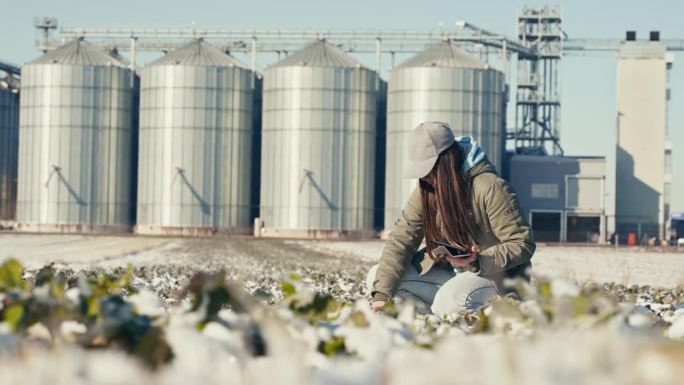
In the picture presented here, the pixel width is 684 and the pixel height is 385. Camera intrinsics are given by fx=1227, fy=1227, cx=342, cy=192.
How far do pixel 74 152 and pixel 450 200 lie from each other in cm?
6314

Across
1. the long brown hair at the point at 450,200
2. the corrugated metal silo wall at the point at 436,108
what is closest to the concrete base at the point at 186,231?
the corrugated metal silo wall at the point at 436,108

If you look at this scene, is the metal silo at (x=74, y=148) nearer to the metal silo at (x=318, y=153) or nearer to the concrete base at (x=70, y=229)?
the concrete base at (x=70, y=229)

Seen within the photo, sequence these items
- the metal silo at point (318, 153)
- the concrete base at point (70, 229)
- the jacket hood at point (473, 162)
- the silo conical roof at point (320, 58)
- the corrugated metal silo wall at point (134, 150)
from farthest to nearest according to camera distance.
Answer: the corrugated metal silo wall at point (134, 150) → the concrete base at point (70, 229) → the silo conical roof at point (320, 58) → the metal silo at point (318, 153) → the jacket hood at point (473, 162)

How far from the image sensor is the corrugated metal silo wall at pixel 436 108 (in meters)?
66.0

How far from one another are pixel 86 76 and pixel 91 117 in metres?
2.32

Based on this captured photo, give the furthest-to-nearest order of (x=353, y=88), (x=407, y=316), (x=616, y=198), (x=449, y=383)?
(x=616, y=198) → (x=353, y=88) → (x=407, y=316) → (x=449, y=383)

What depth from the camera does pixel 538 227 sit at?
228 ft

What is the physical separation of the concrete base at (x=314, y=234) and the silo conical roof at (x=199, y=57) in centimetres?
979

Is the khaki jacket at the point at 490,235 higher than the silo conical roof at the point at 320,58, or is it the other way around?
the silo conical roof at the point at 320,58

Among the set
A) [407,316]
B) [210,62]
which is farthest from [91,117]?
[407,316]

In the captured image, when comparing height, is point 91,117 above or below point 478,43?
below

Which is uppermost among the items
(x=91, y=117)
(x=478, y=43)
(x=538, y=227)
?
(x=478, y=43)

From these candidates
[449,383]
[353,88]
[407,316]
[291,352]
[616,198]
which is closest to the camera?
[449,383]

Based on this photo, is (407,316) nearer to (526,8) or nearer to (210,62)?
(210,62)
